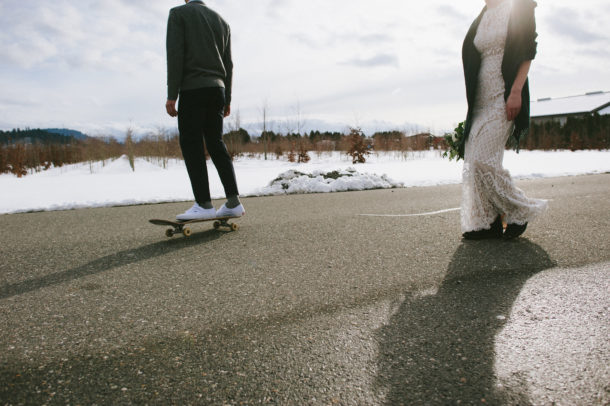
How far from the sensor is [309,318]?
197cm

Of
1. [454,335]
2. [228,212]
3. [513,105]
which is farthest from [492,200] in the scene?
[228,212]

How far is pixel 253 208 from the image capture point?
568 centimetres

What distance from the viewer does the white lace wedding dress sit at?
3223mm

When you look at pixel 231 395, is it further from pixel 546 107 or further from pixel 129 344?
pixel 546 107

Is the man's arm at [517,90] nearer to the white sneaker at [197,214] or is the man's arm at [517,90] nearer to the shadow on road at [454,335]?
the shadow on road at [454,335]

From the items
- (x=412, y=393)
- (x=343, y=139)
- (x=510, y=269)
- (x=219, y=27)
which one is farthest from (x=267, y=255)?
(x=343, y=139)

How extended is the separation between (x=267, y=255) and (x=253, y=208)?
2.62 meters

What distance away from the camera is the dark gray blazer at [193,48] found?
3637 millimetres

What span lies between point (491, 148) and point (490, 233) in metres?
0.70

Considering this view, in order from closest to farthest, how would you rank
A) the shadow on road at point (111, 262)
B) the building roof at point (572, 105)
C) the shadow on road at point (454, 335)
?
the shadow on road at point (454, 335), the shadow on road at point (111, 262), the building roof at point (572, 105)

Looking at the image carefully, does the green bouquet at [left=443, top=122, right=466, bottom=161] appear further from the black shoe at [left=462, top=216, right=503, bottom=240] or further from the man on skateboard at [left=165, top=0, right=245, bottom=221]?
the man on skateboard at [left=165, top=0, right=245, bottom=221]

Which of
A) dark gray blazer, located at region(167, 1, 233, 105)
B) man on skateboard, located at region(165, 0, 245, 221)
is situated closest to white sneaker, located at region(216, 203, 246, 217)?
man on skateboard, located at region(165, 0, 245, 221)

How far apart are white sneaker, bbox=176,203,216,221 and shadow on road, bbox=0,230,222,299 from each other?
175 millimetres

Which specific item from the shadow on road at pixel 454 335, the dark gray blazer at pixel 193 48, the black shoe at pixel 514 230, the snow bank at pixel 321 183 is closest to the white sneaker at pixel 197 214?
the dark gray blazer at pixel 193 48
